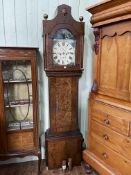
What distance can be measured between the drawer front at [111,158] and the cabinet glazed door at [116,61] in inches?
20.1

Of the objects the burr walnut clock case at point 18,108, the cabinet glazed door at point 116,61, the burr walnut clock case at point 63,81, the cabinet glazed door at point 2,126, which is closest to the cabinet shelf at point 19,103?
the burr walnut clock case at point 18,108

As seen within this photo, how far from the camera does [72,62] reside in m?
1.86

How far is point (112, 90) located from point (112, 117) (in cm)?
23

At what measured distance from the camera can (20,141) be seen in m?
1.89

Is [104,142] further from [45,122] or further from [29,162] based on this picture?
[29,162]

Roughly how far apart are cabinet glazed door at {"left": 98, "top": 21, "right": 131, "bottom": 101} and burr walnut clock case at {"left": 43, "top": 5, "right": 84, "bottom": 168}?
1.11ft

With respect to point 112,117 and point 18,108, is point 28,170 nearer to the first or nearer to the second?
point 18,108

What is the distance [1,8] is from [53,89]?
991 millimetres

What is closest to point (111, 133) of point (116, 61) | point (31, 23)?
point (116, 61)

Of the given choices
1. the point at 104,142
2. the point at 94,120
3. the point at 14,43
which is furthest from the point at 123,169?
the point at 14,43

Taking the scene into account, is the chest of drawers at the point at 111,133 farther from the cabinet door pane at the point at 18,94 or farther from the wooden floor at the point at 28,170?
the cabinet door pane at the point at 18,94

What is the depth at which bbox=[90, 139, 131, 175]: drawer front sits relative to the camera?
1.43 meters

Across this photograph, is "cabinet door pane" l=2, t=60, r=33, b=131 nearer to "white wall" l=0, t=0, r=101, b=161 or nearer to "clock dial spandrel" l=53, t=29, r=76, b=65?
"white wall" l=0, t=0, r=101, b=161

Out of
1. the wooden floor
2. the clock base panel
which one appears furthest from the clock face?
the wooden floor
